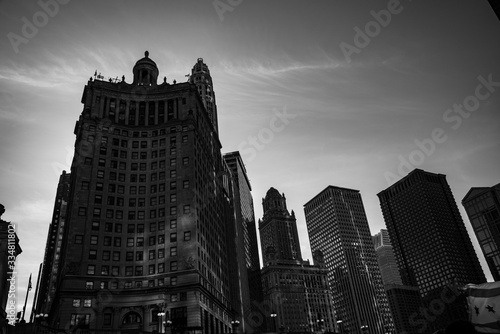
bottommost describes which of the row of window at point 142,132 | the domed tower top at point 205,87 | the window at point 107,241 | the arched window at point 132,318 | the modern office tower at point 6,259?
the arched window at point 132,318

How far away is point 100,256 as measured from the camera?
75.4m

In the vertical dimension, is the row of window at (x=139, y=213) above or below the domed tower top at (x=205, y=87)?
below

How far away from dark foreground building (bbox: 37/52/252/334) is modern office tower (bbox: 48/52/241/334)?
20 cm

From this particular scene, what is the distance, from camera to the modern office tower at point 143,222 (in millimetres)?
71125

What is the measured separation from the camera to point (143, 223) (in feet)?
270

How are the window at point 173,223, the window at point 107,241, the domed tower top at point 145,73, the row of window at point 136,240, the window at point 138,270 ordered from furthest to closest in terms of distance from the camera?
the domed tower top at point 145,73 < the window at point 173,223 < the window at point 107,241 < the row of window at point 136,240 < the window at point 138,270

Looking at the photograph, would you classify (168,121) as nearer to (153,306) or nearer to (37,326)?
(153,306)

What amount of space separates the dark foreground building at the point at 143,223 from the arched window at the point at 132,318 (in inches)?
6.8

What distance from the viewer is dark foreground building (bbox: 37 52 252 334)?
233ft

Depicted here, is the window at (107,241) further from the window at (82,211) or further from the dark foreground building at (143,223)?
the window at (82,211)

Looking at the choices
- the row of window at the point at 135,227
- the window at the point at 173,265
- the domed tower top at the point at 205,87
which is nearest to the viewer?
the window at the point at 173,265

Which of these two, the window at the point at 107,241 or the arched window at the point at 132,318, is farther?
the window at the point at 107,241

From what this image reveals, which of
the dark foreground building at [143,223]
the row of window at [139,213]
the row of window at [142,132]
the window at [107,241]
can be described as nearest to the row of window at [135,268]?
the dark foreground building at [143,223]

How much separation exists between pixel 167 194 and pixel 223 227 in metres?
29.4
